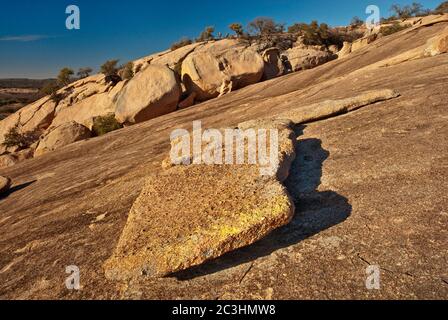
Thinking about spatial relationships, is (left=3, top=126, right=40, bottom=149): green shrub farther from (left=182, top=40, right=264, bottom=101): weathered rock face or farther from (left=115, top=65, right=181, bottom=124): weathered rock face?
(left=182, top=40, right=264, bottom=101): weathered rock face

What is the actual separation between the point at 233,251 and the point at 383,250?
1495 millimetres

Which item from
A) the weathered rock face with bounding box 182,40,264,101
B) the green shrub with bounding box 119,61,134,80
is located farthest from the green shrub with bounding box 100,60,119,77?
the weathered rock face with bounding box 182,40,264,101

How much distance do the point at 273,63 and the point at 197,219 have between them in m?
23.3

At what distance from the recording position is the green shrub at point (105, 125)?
19.2 m

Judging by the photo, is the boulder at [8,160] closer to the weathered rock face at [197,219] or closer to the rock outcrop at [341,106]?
the rock outcrop at [341,106]

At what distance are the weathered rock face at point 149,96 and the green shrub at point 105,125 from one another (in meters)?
0.65

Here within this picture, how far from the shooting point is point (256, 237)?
360 cm

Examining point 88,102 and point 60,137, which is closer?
point 60,137

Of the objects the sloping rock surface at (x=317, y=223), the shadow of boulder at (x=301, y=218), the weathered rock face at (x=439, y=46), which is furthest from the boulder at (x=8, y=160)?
the weathered rock face at (x=439, y=46)

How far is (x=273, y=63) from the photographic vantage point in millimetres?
25578

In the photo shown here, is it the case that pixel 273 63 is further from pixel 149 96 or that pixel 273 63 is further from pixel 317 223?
pixel 317 223

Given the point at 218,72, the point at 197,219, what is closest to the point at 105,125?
the point at 218,72

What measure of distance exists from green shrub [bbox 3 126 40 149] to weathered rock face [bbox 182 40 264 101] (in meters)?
13.3
